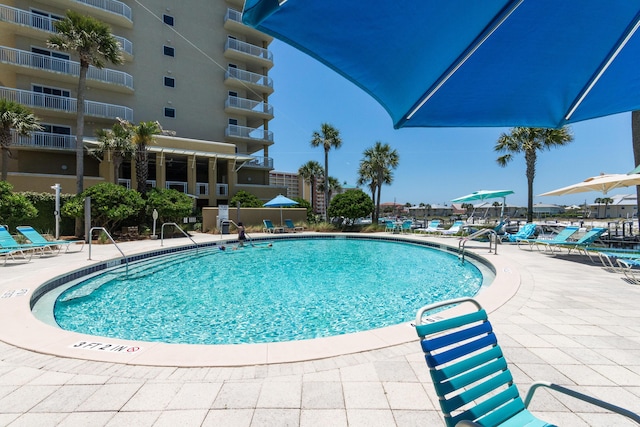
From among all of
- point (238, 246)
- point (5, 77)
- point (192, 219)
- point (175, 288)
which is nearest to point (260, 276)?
point (175, 288)

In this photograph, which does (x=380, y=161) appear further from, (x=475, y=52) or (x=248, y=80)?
(x=475, y=52)

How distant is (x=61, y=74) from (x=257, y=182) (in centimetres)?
1557

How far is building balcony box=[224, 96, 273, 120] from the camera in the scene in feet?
87.7

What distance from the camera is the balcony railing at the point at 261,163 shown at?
27.5m

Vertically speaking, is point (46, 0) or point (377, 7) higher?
point (46, 0)

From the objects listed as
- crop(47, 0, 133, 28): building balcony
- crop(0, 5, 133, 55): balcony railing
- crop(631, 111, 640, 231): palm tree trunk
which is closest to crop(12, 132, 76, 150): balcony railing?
crop(0, 5, 133, 55): balcony railing

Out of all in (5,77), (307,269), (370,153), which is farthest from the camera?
(370,153)

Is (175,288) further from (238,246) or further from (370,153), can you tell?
(370,153)

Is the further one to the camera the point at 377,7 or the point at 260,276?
the point at 260,276

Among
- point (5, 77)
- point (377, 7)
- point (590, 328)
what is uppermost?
point (5, 77)

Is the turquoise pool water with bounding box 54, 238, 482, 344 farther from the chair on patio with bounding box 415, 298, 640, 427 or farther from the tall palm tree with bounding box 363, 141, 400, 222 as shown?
the tall palm tree with bounding box 363, 141, 400, 222

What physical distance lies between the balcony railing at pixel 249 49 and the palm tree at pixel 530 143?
21.9 meters

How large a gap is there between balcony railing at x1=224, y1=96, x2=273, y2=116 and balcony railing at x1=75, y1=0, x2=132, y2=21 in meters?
8.77

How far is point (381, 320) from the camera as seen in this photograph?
212 inches
